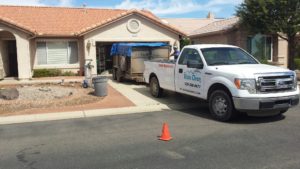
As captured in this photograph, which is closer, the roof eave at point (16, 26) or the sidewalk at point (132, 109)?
the sidewalk at point (132, 109)

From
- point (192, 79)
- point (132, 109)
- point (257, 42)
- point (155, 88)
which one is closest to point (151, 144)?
point (192, 79)

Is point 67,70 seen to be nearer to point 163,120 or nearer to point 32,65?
point 32,65

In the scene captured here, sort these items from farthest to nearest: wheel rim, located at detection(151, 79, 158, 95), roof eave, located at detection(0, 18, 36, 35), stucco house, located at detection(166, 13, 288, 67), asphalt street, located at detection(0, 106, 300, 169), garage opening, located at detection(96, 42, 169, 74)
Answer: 1. garage opening, located at detection(96, 42, 169, 74)
2. stucco house, located at detection(166, 13, 288, 67)
3. roof eave, located at detection(0, 18, 36, 35)
4. wheel rim, located at detection(151, 79, 158, 95)
5. asphalt street, located at detection(0, 106, 300, 169)

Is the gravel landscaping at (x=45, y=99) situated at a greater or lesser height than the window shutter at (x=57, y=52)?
lesser

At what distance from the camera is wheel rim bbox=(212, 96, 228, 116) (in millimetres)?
8781

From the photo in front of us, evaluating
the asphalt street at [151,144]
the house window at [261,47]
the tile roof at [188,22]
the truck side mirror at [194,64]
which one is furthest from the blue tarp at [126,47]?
the tile roof at [188,22]

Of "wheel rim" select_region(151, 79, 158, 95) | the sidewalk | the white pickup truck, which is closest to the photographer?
the white pickup truck

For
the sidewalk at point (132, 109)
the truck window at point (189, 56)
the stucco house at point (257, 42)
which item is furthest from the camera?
the stucco house at point (257, 42)

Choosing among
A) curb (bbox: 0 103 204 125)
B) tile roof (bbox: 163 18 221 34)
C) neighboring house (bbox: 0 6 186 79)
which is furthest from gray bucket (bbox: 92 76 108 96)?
tile roof (bbox: 163 18 221 34)

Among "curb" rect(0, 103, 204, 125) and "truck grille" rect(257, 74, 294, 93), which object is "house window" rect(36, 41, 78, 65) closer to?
"curb" rect(0, 103, 204, 125)

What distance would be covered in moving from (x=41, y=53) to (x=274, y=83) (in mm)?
17164

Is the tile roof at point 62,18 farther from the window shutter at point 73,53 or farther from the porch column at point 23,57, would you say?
the porch column at point 23,57

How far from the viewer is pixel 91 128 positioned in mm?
8469

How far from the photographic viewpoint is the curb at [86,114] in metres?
9.83
